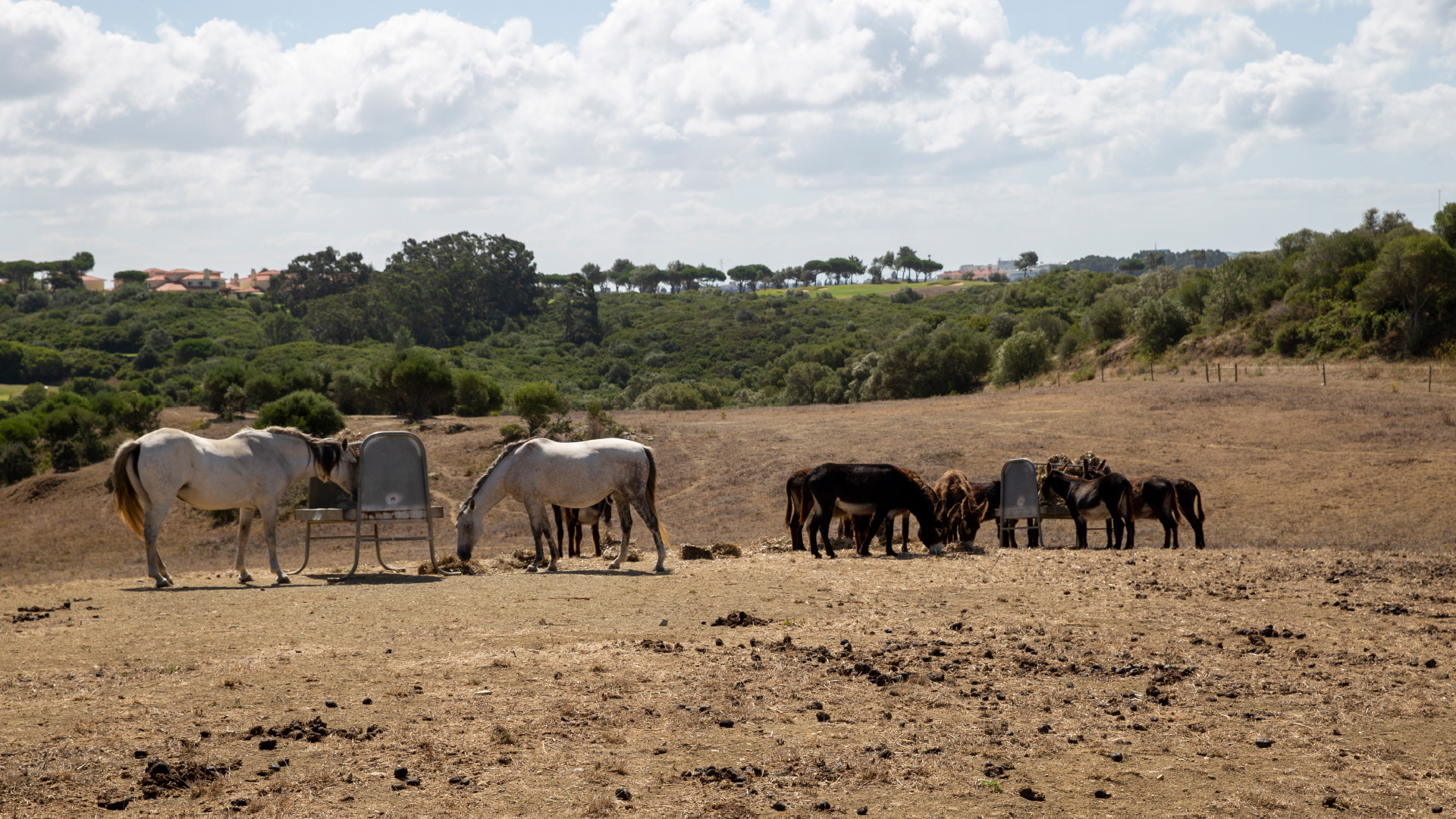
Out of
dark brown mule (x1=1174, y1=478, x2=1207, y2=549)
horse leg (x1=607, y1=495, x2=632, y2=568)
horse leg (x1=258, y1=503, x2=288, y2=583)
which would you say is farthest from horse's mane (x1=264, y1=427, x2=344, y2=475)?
dark brown mule (x1=1174, y1=478, x2=1207, y2=549)

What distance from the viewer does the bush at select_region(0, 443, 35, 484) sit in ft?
141

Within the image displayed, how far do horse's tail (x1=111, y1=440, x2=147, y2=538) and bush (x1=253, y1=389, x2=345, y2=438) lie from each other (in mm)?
26336

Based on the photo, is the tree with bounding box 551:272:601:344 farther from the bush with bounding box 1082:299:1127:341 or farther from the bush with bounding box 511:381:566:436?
the bush with bounding box 511:381:566:436

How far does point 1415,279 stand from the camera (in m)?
53.2

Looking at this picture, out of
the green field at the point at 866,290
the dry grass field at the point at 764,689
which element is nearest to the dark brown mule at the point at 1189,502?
the dry grass field at the point at 764,689

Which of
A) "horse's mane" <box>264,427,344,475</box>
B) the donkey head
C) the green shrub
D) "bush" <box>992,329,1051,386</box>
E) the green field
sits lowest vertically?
the donkey head

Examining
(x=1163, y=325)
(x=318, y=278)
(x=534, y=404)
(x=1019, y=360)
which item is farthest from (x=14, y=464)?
(x=318, y=278)

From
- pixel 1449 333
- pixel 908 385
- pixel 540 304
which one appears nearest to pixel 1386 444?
pixel 1449 333

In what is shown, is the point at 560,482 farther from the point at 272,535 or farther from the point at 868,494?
the point at 868,494

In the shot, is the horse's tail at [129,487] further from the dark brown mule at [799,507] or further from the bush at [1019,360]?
the bush at [1019,360]

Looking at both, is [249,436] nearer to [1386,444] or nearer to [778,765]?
[778,765]

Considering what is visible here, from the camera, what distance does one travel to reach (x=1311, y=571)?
13797 millimetres

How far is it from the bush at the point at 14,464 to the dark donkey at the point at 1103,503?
143ft

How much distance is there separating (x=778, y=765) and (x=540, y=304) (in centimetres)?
14185
